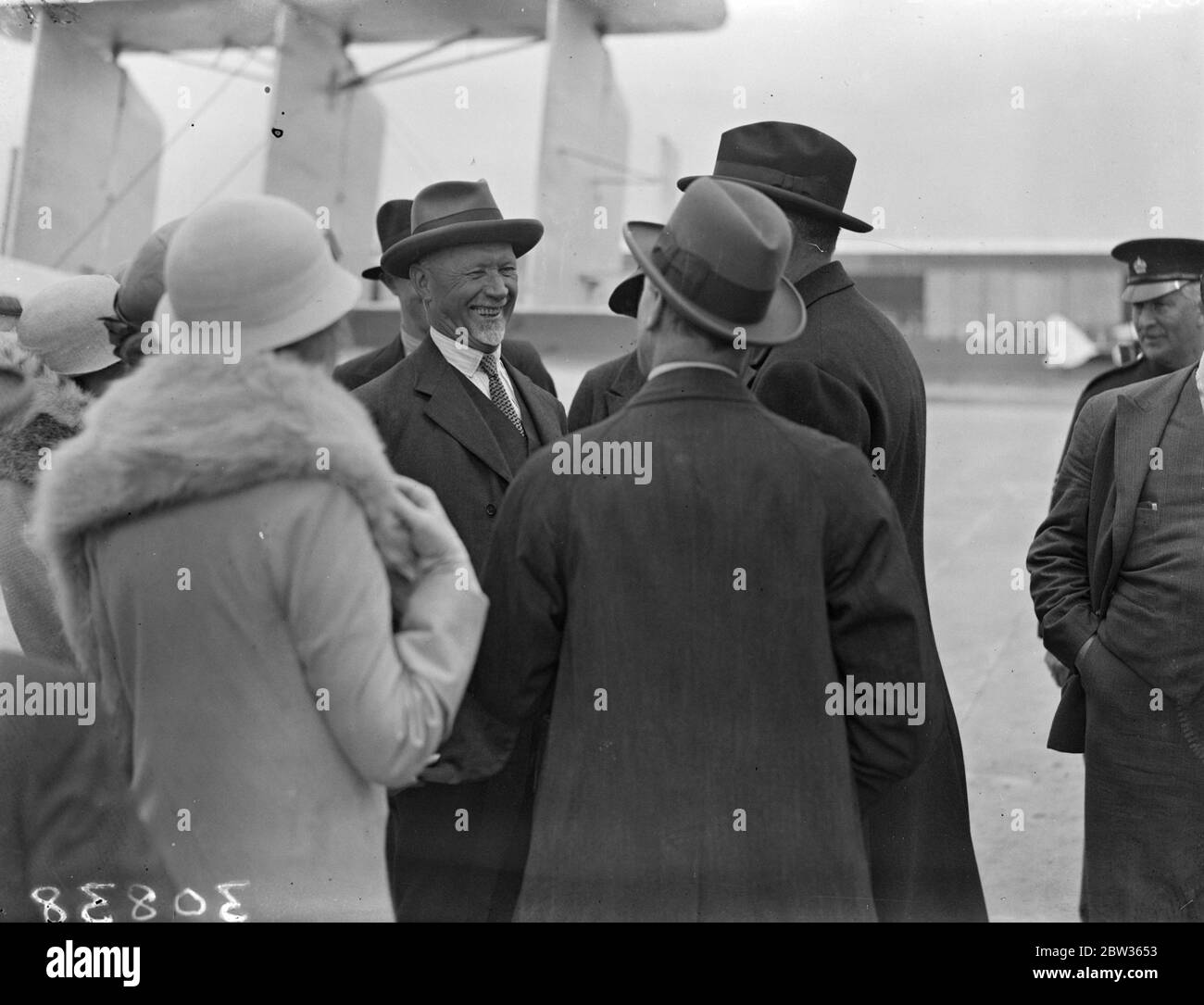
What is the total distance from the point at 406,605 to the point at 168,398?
1.42 feet

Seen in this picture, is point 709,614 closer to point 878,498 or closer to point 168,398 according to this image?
point 878,498

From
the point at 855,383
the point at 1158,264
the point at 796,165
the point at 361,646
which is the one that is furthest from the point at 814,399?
the point at 1158,264

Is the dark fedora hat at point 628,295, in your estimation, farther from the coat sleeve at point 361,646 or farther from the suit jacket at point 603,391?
the coat sleeve at point 361,646

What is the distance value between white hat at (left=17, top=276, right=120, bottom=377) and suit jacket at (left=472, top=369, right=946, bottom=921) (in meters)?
1.02

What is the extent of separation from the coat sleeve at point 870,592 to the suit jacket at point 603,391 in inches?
36.9

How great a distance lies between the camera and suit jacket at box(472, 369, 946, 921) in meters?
1.81

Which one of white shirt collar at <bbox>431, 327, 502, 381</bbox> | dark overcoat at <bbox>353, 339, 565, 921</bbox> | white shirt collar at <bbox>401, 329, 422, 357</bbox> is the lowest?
dark overcoat at <bbox>353, 339, 565, 921</bbox>

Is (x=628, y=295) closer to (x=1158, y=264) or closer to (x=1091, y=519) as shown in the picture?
(x=1091, y=519)

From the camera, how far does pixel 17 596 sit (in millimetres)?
2170

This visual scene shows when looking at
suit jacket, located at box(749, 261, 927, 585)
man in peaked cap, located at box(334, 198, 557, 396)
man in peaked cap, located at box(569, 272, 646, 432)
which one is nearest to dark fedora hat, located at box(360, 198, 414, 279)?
man in peaked cap, located at box(334, 198, 557, 396)

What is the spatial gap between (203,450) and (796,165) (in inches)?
49.6

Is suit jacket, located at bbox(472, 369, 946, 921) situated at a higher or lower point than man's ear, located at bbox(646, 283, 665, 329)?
lower

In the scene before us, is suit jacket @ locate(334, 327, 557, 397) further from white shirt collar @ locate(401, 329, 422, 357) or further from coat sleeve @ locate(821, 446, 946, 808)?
coat sleeve @ locate(821, 446, 946, 808)

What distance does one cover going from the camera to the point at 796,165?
233cm
